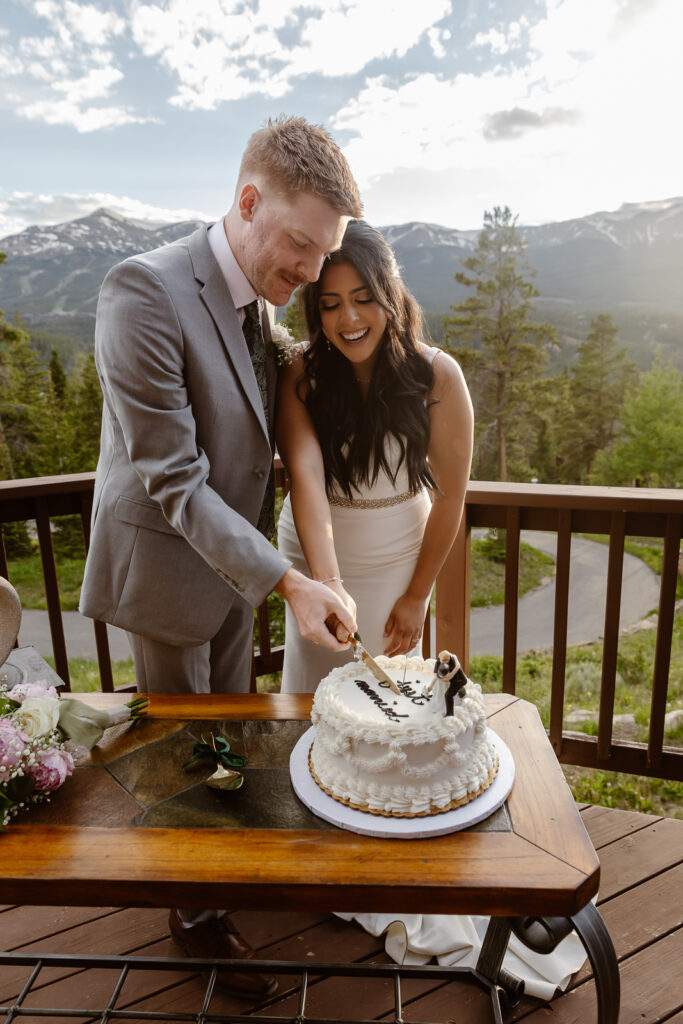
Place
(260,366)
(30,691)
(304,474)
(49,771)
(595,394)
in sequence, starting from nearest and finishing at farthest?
1. (49,771)
2. (30,691)
3. (260,366)
4. (304,474)
5. (595,394)

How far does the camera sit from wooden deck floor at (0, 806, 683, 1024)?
64.7 inches

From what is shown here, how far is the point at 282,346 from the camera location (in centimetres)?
187

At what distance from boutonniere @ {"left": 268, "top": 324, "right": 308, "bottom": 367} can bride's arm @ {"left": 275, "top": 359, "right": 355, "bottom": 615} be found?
0.13ft

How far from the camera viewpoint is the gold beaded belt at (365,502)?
2051 millimetres

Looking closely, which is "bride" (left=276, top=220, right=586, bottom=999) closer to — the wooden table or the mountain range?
the wooden table

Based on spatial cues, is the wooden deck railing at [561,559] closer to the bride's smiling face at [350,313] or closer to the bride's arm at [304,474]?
the bride's arm at [304,474]

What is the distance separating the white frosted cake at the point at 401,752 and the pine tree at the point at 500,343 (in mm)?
23539

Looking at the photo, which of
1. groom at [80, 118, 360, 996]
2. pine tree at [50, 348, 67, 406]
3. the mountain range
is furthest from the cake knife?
the mountain range

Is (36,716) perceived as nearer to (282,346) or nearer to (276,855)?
(276,855)

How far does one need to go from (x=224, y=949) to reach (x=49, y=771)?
31.6 inches

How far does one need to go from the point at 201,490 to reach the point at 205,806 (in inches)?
25.1

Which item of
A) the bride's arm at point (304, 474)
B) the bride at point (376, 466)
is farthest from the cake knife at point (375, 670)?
the bride's arm at point (304, 474)

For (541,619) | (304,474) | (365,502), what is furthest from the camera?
(541,619)

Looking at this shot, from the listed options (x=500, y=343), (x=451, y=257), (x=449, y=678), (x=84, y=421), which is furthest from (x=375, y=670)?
(x=451, y=257)
